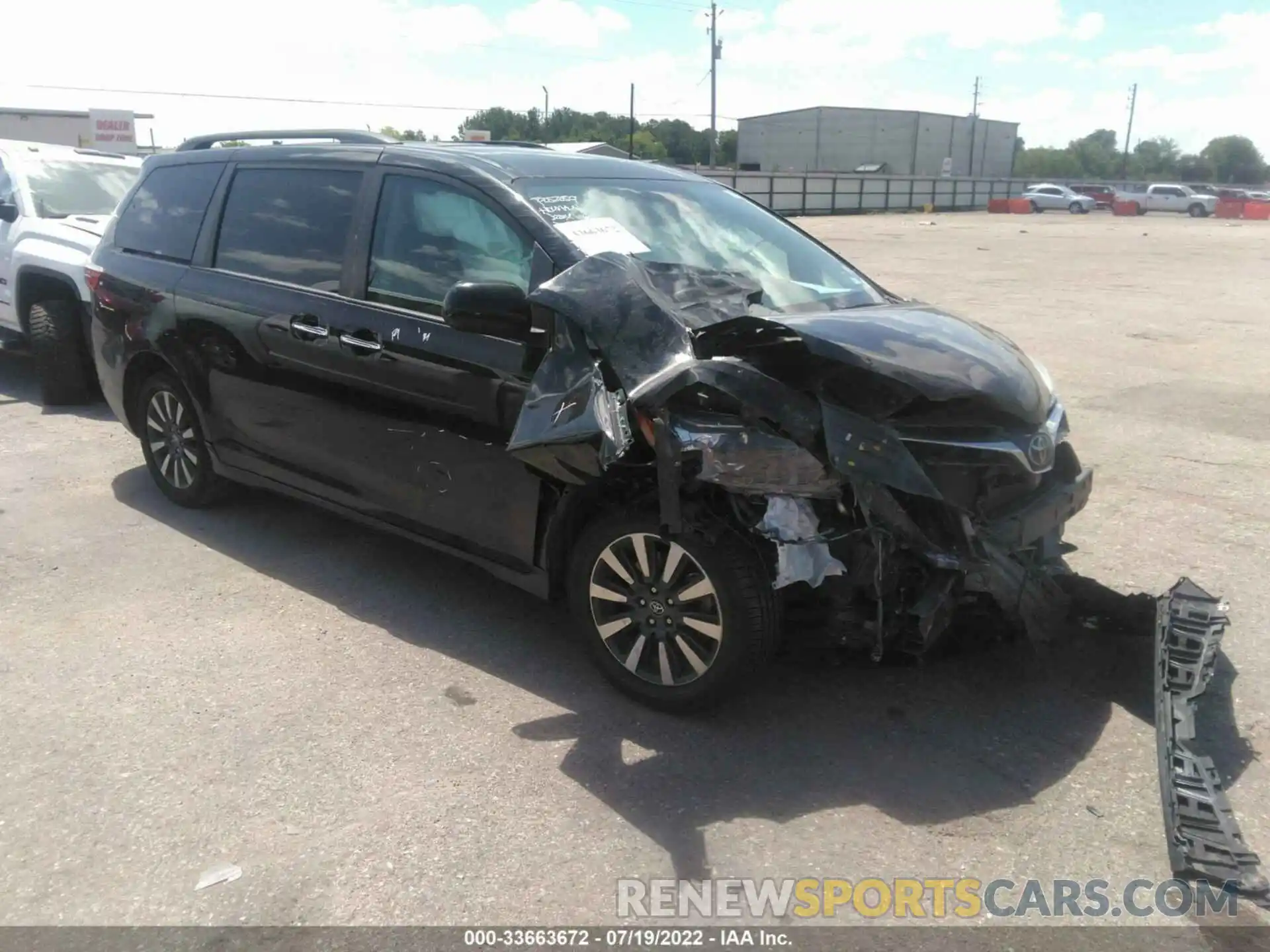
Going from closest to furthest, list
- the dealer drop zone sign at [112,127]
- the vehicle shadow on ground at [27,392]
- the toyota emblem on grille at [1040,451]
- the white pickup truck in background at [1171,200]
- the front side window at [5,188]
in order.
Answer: the toyota emblem on grille at [1040,451] → the vehicle shadow on ground at [27,392] → the front side window at [5,188] → the dealer drop zone sign at [112,127] → the white pickup truck in background at [1171,200]

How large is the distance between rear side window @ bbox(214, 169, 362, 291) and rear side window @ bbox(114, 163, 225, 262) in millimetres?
273

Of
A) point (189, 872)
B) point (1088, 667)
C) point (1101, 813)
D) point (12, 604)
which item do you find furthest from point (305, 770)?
point (1088, 667)

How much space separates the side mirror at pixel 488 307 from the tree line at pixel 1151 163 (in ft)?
325

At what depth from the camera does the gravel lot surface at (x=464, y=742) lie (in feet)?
9.48

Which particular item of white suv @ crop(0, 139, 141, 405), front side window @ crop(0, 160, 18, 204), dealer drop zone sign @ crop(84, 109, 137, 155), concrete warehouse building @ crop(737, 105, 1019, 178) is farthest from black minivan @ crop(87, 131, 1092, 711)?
concrete warehouse building @ crop(737, 105, 1019, 178)

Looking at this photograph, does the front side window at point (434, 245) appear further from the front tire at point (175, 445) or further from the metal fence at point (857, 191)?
the metal fence at point (857, 191)

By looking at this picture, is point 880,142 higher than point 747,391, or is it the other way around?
point 880,142

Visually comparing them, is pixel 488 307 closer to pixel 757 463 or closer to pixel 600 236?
pixel 600 236

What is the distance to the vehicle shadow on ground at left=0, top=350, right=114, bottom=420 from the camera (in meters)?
8.21

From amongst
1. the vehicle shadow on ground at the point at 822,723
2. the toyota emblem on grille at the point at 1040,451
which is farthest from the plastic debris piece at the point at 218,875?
the toyota emblem on grille at the point at 1040,451

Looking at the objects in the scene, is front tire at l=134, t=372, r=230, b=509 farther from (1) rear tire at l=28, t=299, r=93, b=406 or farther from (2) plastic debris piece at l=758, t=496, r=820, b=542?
(2) plastic debris piece at l=758, t=496, r=820, b=542

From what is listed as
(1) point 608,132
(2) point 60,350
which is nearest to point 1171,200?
(1) point 608,132

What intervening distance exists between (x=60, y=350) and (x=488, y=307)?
6.01 meters

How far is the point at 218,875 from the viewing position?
2869 millimetres
